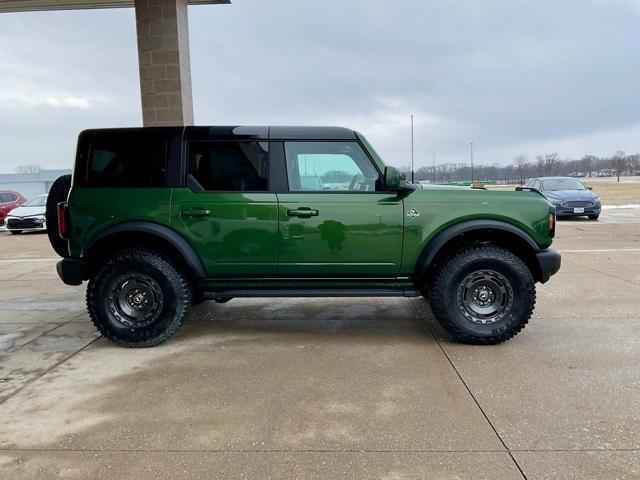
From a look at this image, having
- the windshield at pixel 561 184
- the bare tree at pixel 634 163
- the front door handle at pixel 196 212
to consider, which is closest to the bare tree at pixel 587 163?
the bare tree at pixel 634 163

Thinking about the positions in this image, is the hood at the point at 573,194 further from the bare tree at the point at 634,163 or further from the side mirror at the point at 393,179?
the bare tree at the point at 634,163

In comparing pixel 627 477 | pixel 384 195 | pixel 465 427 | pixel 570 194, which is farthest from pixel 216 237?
pixel 570 194

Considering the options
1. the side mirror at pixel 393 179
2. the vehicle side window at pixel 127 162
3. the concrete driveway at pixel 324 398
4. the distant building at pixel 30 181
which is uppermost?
the distant building at pixel 30 181

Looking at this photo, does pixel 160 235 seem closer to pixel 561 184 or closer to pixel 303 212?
pixel 303 212

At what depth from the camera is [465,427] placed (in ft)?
9.24

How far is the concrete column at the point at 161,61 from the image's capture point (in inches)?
338

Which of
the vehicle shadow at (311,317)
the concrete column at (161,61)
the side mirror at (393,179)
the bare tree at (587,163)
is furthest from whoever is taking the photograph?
the bare tree at (587,163)

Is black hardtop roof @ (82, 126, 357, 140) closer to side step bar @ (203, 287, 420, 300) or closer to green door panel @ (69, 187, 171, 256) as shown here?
green door panel @ (69, 187, 171, 256)

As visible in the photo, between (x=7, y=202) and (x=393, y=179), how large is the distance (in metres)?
18.7

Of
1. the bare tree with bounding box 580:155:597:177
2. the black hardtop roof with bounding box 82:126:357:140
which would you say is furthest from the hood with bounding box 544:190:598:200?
the bare tree with bounding box 580:155:597:177

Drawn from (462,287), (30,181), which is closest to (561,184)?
(462,287)

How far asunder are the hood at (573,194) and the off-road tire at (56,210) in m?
15.6

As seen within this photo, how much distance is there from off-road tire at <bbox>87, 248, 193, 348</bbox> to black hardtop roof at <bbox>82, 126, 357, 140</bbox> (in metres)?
1.13

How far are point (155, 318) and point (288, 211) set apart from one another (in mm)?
1591
